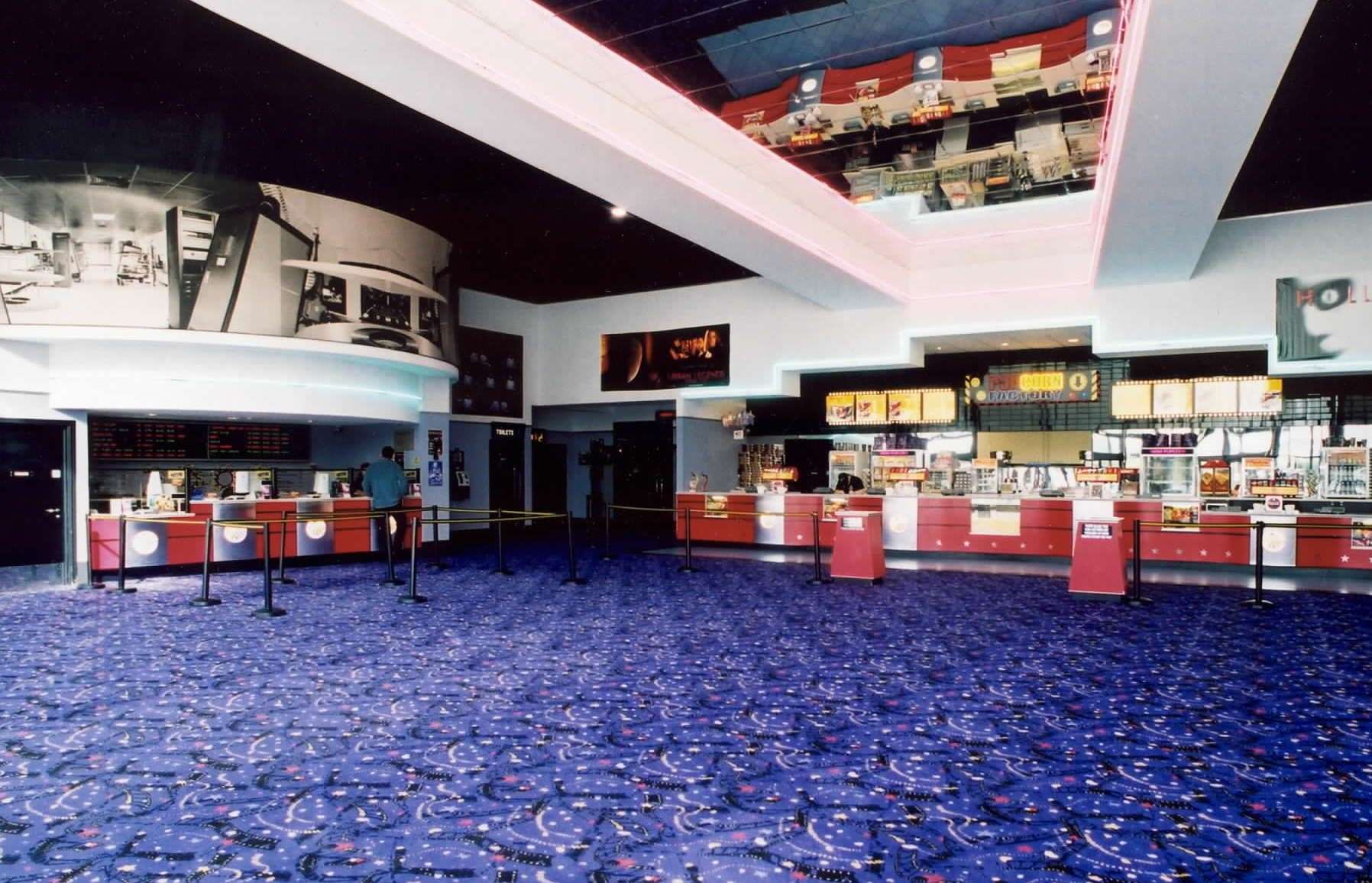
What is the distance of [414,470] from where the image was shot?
1270 cm

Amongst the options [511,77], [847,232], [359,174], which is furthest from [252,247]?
[847,232]

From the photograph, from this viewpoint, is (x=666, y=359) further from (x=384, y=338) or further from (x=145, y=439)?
(x=145, y=439)

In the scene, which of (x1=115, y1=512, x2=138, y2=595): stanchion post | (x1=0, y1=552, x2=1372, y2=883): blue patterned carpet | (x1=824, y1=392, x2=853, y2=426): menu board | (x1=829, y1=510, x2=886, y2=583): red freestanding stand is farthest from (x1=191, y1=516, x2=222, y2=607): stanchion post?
(x1=824, y1=392, x2=853, y2=426): menu board

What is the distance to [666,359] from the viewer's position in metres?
13.6

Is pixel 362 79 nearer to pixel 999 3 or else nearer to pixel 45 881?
pixel 45 881

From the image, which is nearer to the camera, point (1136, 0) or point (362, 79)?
point (1136, 0)

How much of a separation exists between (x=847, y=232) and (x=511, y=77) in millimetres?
5157

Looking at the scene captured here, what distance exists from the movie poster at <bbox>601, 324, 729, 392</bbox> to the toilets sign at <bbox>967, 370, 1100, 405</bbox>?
376 centimetres

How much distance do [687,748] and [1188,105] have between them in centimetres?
→ 475

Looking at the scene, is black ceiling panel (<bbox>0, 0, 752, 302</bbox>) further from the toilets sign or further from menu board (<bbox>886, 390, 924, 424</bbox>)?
the toilets sign

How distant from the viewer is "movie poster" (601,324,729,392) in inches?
516

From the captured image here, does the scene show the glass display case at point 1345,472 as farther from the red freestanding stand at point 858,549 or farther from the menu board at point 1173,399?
the red freestanding stand at point 858,549

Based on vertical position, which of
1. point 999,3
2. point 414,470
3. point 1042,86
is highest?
point 999,3

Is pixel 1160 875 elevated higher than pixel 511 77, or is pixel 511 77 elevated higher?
pixel 511 77
